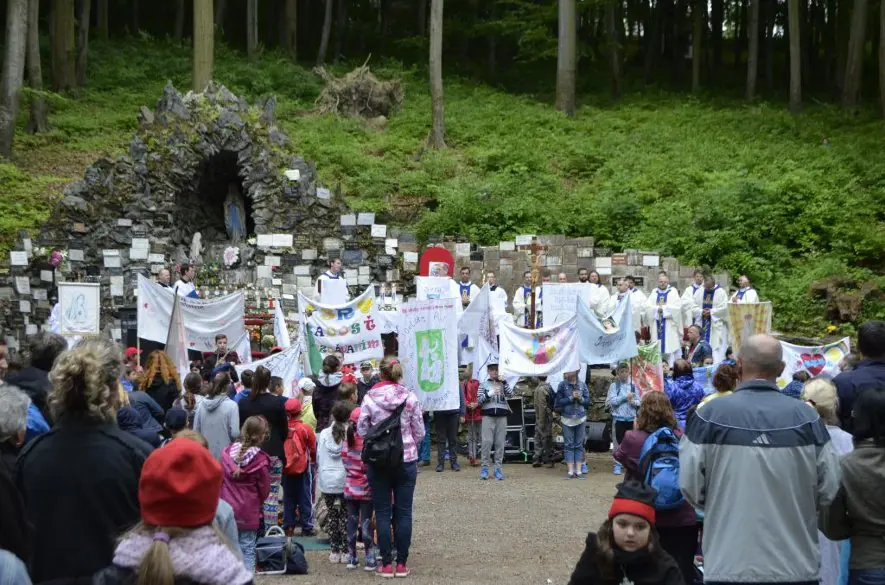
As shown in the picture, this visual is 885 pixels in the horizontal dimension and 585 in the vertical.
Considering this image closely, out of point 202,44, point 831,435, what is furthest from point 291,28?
point 831,435

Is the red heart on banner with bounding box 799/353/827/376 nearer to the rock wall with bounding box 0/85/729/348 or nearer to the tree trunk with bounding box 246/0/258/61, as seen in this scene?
the rock wall with bounding box 0/85/729/348

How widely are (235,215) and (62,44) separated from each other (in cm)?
1195

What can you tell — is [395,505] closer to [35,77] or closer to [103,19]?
[35,77]

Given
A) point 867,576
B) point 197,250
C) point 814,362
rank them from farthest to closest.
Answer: point 197,250, point 814,362, point 867,576

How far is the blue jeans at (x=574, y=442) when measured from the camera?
1509cm

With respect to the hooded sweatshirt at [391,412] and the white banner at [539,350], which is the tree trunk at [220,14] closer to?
the white banner at [539,350]

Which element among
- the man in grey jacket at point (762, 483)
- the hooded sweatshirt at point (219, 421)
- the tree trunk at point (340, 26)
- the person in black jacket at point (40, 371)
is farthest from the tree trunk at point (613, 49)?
the man in grey jacket at point (762, 483)

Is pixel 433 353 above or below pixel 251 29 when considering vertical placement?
below

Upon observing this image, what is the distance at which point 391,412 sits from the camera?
9086mm

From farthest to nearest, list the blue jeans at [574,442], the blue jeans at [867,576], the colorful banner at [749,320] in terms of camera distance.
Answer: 1. the colorful banner at [749,320]
2. the blue jeans at [574,442]
3. the blue jeans at [867,576]

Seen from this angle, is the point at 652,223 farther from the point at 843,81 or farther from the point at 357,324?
Answer: the point at 843,81

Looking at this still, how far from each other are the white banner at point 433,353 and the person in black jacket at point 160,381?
363cm

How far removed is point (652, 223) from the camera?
84.1 feet

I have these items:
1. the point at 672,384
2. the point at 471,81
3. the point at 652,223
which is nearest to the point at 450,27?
the point at 471,81
